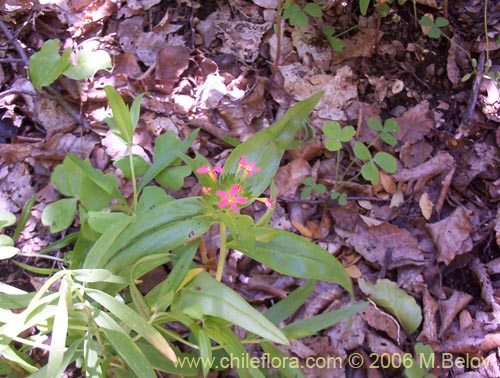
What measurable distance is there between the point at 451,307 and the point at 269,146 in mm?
928

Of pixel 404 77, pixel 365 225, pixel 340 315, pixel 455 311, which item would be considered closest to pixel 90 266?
pixel 340 315

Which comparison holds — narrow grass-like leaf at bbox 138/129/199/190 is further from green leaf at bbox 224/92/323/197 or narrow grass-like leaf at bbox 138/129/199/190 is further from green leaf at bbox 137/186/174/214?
green leaf at bbox 224/92/323/197

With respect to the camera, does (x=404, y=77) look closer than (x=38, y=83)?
No

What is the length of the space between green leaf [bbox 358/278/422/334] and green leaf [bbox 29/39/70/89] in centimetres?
132

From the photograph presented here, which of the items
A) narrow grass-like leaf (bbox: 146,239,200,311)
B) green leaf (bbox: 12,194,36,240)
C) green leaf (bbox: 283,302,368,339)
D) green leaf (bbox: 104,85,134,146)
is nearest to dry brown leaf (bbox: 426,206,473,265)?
green leaf (bbox: 283,302,368,339)

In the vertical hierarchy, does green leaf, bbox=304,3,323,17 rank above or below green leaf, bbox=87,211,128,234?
Answer: above

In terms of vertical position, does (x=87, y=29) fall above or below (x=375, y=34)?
above

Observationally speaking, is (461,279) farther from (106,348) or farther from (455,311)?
(106,348)

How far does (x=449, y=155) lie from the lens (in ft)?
6.97

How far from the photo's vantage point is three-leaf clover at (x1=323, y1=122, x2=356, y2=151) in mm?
1918

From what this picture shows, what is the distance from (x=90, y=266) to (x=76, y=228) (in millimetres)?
684

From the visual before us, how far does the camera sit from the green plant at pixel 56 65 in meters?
1.87

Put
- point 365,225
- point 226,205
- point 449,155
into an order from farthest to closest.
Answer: point 449,155 < point 365,225 < point 226,205

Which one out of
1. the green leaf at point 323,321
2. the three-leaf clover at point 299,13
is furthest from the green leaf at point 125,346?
the three-leaf clover at point 299,13
